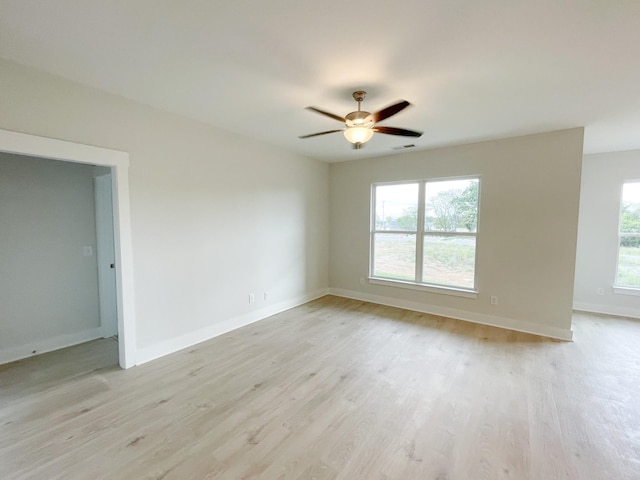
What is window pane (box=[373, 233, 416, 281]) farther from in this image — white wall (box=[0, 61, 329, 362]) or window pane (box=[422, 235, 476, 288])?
white wall (box=[0, 61, 329, 362])

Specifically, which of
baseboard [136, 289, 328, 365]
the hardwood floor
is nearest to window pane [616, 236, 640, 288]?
the hardwood floor

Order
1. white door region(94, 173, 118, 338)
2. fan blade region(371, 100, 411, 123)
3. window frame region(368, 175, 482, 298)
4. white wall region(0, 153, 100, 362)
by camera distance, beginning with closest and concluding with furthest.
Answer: fan blade region(371, 100, 411, 123) < white wall region(0, 153, 100, 362) < white door region(94, 173, 118, 338) < window frame region(368, 175, 482, 298)

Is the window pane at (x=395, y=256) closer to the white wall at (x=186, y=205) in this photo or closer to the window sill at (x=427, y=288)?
the window sill at (x=427, y=288)

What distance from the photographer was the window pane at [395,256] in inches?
194

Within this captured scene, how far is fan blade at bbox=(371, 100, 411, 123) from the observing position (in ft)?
7.16

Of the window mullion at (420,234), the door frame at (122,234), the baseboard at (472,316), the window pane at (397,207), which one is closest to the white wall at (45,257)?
the door frame at (122,234)

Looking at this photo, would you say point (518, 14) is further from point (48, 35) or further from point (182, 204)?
point (182, 204)

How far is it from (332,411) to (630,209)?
5597 mm

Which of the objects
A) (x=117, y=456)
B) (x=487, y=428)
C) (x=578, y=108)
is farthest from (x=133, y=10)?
(x=578, y=108)

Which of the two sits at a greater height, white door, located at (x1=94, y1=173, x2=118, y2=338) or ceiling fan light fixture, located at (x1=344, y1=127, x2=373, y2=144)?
ceiling fan light fixture, located at (x1=344, y1=127, x2=373, y2=144)

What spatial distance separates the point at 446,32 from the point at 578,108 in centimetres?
Result: 217

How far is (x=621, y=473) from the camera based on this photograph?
170 cm

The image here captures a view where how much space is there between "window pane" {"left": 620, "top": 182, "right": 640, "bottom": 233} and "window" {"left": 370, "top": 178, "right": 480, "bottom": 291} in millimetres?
2477

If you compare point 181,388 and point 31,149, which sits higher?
point 31,149
